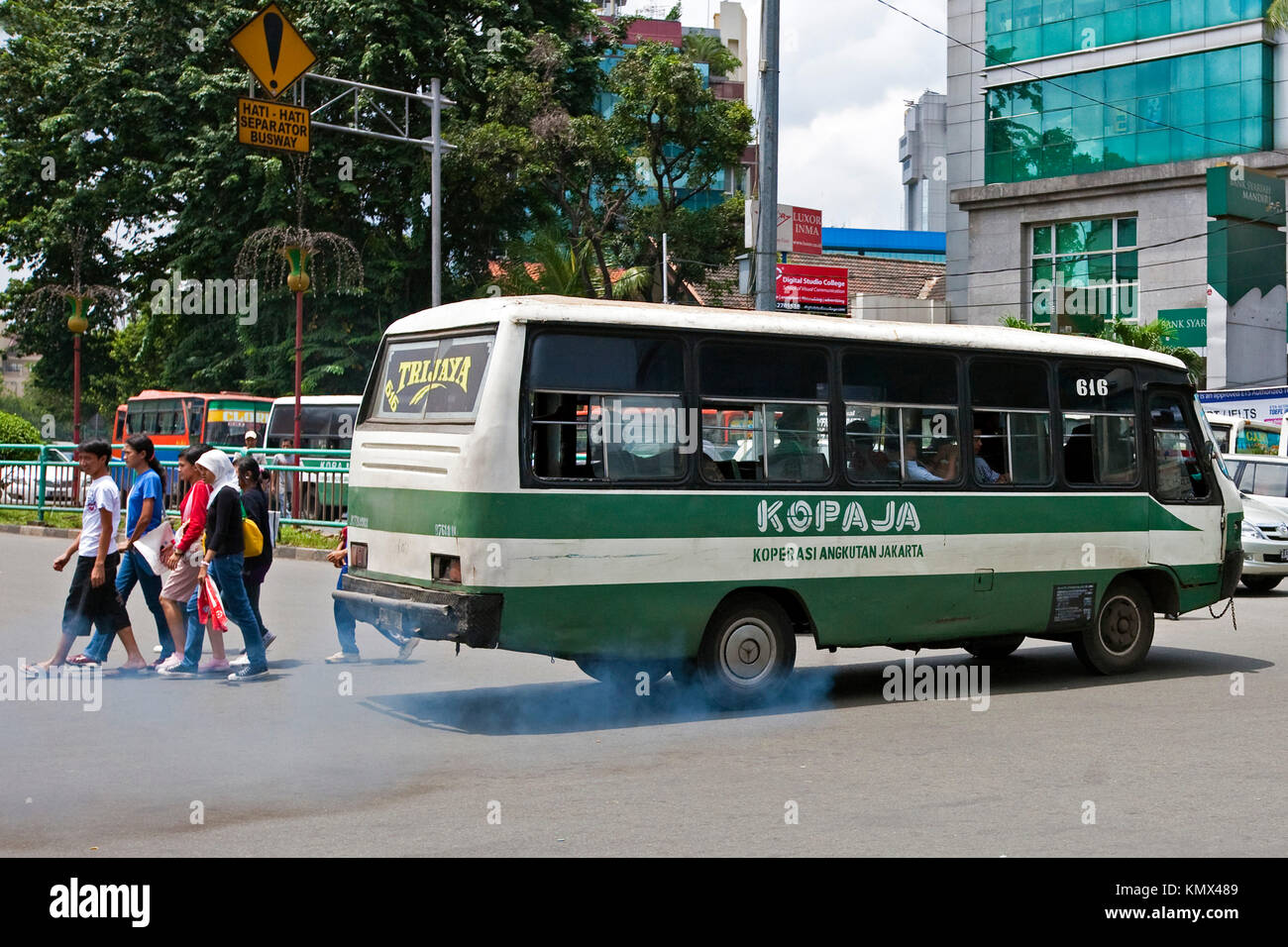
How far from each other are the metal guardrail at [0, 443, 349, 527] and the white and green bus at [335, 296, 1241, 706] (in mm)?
10753

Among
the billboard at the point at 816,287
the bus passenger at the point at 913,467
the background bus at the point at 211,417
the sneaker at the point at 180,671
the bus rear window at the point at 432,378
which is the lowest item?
the sneaker at the point at 180,671

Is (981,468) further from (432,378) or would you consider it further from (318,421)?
(318,421)

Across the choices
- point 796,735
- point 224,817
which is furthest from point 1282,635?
point 224,817

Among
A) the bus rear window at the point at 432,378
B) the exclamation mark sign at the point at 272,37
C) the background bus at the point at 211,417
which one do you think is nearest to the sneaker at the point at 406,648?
the bus rear window at the point at 432,378

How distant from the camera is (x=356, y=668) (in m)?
11.6

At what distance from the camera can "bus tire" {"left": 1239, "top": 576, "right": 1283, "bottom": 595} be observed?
62.3ft

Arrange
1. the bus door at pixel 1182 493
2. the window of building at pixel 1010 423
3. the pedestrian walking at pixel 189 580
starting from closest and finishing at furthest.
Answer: the window of building at pixel 1010 423, the pedestrian walking at pixel 189 580, the bus door at pixel 1182 493

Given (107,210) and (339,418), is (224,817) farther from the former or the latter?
(107,210)

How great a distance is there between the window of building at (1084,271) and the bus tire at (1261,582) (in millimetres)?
25857

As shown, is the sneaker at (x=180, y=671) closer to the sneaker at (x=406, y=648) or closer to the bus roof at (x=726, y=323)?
the sneaker at (x=406, y=648)

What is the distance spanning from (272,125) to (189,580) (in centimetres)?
1091

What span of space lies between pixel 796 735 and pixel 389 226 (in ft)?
107

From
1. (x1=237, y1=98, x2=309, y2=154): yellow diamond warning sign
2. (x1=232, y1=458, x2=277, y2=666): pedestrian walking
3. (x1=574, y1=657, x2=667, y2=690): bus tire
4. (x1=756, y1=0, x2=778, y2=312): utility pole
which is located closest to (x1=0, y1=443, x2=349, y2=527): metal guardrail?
(x1=237, y1=98, x2=309, y2=154): yellow diamond warning sign

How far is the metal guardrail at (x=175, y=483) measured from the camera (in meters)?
22.8
